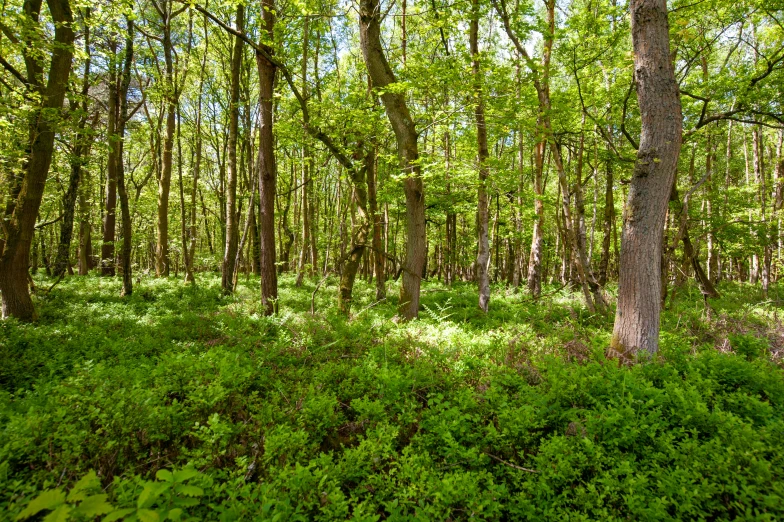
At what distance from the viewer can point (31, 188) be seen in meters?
8.30

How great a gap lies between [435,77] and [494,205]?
16.0 meters

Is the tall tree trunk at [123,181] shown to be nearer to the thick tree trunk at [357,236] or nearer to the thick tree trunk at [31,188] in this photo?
the thick tree trunk at [31,188]

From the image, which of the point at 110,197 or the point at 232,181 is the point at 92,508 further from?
the point at 110,197

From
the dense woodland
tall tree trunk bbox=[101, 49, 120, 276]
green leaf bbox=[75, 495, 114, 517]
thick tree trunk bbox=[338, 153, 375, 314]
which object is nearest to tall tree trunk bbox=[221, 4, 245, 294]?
the dense woodland

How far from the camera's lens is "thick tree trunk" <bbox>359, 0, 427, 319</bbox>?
7.19 m

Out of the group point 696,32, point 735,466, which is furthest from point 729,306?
point 735,466

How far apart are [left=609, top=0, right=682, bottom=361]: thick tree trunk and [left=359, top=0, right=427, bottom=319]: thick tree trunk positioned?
3753mm

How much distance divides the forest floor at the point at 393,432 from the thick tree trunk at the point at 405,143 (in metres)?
1.88

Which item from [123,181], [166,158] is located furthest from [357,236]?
[166,158]

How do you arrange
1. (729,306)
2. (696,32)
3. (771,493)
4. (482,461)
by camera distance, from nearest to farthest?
(771,493) < (482,461) < (696,32) < (729,306)

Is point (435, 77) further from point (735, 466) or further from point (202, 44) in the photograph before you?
point (202, 44)

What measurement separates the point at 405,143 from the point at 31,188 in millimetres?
8949

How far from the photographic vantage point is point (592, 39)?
8273 millimetres

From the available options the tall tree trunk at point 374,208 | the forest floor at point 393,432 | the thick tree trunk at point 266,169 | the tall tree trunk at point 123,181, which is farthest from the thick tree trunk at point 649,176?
the tall tree trunk at point 123,181
